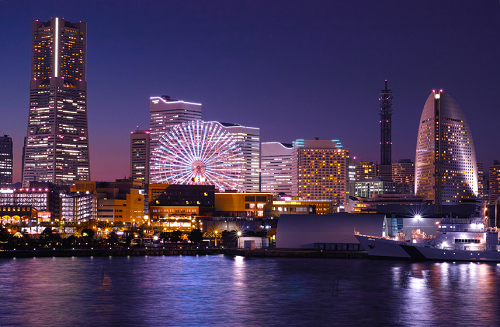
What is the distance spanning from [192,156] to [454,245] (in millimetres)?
81768

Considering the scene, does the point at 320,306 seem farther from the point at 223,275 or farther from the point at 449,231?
the point at 449,231

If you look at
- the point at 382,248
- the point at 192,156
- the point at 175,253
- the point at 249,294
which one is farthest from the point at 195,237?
the point at 249,294

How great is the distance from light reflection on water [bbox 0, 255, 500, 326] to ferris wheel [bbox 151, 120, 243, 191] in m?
70.5

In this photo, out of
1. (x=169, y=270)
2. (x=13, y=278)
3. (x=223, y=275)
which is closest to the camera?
(x=13, y=278)

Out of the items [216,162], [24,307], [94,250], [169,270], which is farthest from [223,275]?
[216,162]

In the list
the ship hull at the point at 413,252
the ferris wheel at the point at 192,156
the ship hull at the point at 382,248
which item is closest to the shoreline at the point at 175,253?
the ship hull at the point at 382,248

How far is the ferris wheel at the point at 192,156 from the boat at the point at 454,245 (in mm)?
71115

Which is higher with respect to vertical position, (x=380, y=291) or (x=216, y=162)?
(x=216, y=162)

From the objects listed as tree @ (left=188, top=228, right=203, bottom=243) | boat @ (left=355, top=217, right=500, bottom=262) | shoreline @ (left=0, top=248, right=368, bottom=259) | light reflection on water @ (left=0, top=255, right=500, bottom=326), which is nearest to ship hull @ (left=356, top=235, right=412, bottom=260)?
boat @ (left=355, top=217, right=500, bottom=262)

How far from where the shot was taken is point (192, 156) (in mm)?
173500

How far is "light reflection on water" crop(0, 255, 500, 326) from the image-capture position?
55.6 meters

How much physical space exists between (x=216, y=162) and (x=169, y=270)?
276 ft

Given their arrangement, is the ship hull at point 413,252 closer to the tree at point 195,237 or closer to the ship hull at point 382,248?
the ship hull at point 382,248

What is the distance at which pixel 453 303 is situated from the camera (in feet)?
208
